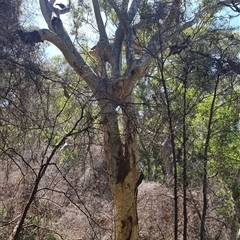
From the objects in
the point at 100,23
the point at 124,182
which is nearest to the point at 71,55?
Result: the point at 100,23

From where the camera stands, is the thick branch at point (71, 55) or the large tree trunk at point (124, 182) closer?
the large tree trunk at point (124, 182)

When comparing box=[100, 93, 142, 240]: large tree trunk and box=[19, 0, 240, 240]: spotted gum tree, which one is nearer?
box=[19, 0, 240, 240]: spotted gum tree

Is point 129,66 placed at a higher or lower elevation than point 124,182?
higher

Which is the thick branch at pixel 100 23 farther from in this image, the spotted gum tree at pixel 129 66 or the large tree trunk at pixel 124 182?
the large tree trunk at pixel 124 182

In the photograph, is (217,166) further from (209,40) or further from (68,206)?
(68,206)

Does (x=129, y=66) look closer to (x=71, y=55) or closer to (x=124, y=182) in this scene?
(x=71, y=55)

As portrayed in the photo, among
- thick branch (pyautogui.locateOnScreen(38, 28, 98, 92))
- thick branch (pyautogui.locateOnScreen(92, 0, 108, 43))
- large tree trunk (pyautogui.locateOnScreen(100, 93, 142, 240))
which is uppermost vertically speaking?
thick branch (pyautogui.locateOnScreen(92, 0, 108, 43))

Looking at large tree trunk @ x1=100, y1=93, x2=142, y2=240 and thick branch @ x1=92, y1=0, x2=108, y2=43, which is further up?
thick branch @ x1=92, y1=0, x2=108, y2=43

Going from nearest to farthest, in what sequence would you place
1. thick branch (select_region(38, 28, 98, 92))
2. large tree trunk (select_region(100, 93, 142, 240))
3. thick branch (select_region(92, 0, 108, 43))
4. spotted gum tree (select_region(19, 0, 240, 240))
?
spotted gum tree (select_region(19, 0, 240, 240)), large tree trunk (select_region(100, 93, 142, 240)), thick branch (select_region(38, 28, 98, 92)), thick branch (select_region(92, 0, 108, 43))

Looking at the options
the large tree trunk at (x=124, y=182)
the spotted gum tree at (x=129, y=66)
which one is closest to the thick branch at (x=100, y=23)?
the spotted gum tree at (x=129, y=66)

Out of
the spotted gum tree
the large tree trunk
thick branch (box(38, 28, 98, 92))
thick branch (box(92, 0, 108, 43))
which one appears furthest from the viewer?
thick branch (box(92, 0, 108, 43))

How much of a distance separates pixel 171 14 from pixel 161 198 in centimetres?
402

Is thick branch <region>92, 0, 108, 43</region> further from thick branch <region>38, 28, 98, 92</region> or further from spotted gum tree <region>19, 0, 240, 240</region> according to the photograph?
thick branch <region>38, 28, 98, 92</region>

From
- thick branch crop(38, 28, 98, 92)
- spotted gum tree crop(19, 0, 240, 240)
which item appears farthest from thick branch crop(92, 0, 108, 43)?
thick branch crop(38, 28, 98, 92)
